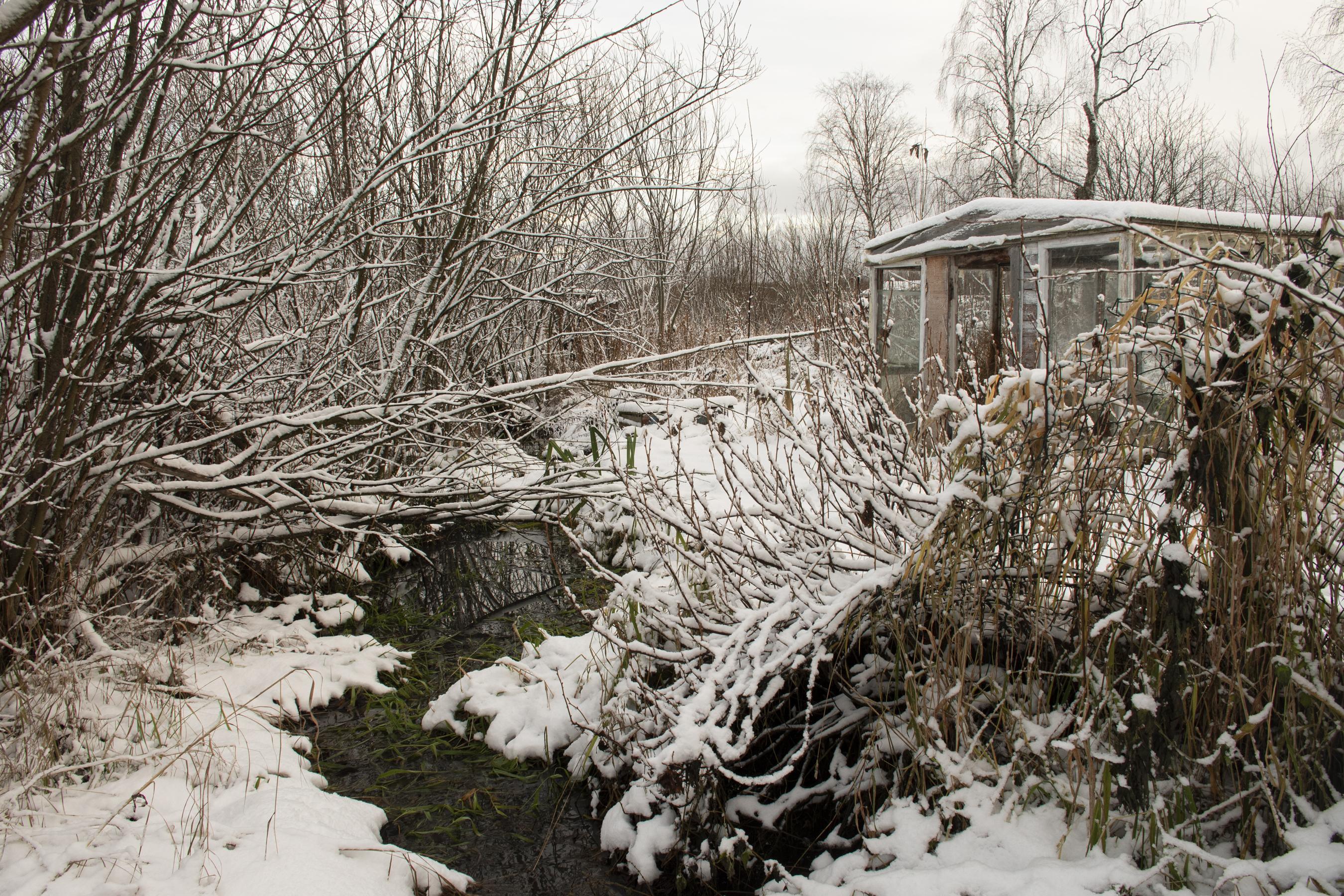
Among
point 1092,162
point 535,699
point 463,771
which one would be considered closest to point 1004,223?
point 535,699

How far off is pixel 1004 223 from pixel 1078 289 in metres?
0.96

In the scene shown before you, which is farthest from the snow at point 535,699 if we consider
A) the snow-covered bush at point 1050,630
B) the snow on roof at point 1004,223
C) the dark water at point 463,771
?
the snow on roof at point 1004,223

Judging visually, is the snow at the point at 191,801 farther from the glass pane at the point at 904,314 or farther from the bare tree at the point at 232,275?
the glass pane at the point at 904,314

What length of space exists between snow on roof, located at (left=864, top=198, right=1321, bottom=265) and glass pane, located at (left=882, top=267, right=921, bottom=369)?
1.40 feet

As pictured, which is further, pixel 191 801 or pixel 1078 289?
pixel 1078 289

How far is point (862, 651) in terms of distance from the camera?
2.88 metres

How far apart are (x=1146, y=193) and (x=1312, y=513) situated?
20.0 metres

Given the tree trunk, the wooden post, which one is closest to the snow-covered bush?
the wooden post

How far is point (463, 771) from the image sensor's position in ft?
10.2

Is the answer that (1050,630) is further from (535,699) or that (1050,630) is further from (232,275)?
(232,275)

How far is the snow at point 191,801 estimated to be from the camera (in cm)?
211

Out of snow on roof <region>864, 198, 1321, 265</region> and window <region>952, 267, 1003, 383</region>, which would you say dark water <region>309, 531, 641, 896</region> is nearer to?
snow on roof <region>864, 198, 1321, 265</region>

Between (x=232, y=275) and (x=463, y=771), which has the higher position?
(x=232, y=275)

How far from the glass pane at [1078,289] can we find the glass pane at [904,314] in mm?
1820
